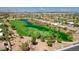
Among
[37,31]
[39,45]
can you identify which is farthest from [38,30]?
[39,45]

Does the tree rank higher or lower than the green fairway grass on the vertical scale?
lower

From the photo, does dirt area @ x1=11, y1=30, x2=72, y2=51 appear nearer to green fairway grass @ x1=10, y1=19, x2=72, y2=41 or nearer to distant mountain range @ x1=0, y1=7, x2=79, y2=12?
green fairway grass @ x1=10, y1=19, x2=72, y2=41

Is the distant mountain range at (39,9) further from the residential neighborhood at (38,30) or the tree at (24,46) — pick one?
the tree at (24,46)

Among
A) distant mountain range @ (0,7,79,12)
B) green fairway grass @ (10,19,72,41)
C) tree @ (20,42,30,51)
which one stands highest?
distant mountain range @ (0,7,79,12)

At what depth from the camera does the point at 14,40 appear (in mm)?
2223

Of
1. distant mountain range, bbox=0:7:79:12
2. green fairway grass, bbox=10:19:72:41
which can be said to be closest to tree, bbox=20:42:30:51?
green fairway grass, bbox=10:19:72:41

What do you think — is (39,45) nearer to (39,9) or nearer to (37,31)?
(37,31)

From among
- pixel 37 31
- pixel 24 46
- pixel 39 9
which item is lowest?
pixel 24 46

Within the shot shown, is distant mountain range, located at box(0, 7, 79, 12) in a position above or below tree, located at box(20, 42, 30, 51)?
above

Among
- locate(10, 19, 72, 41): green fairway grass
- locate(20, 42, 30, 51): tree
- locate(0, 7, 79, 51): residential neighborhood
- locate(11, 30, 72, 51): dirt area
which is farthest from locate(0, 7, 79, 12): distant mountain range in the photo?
locate(20, 42, 30, 51): tree

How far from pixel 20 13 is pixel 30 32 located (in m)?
0.31

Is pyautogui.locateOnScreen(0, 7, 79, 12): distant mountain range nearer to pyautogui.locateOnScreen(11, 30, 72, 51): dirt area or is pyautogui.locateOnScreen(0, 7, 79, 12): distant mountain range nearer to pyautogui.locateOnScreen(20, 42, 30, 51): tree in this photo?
pyautogui.locateOnScreen(11, 30, 72, 51): dirt area

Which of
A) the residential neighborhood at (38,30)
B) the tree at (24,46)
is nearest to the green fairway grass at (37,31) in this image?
the residential neighborhood at (38,30)
